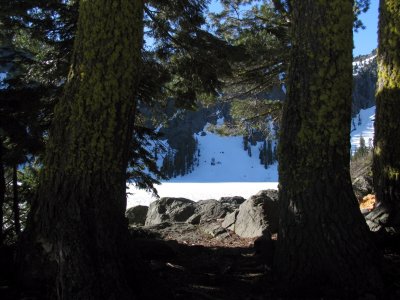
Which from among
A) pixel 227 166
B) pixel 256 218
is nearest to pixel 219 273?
pixel 256 218

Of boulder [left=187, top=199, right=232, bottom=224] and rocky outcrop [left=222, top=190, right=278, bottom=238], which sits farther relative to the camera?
boulder [left=187, top=199, right=232, bottom=224]

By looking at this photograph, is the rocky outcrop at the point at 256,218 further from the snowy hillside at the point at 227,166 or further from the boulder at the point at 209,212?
the snowy hillside at the point at 227,166

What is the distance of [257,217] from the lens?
949 centimetres

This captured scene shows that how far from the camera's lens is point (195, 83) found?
7.24 metres

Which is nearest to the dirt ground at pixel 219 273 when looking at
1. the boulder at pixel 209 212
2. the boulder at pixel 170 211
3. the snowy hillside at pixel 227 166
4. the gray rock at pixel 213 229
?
the gray rock at pixel 213 229

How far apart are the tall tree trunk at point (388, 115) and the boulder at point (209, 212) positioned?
6.79m

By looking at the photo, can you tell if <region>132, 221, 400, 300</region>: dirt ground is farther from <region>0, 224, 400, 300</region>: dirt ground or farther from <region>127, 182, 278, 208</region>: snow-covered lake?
<region>127, 182, 278, 208</region>: snow-covered lake

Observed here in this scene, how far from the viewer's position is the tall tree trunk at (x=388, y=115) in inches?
213

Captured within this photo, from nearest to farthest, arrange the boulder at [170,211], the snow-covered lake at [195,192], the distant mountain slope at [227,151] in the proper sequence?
the boulder at [170,211] < the snow-covered lake at [195,192] < the distant mountain slope at [227,151]

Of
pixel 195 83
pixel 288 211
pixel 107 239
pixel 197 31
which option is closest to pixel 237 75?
pixel 195 83

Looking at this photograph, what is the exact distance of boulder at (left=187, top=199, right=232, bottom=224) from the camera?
39.3 feet

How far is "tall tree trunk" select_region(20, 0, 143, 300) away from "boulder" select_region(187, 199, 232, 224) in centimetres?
829

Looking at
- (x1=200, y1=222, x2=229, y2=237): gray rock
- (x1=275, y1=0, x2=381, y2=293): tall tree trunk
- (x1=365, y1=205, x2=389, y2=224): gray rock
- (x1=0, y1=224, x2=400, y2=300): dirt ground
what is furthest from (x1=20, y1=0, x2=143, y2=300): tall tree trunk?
(x1=200, y1=222, x2=229, y2=237): gray rock

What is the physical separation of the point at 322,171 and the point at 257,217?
578 centimetres
